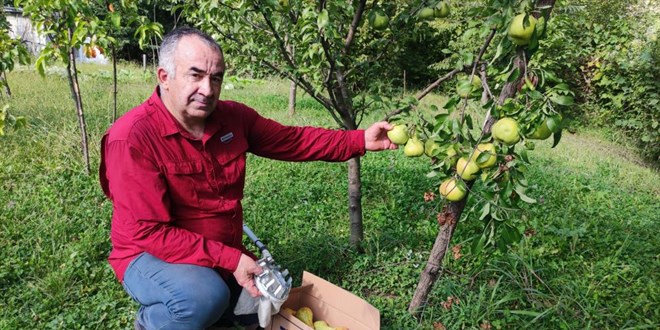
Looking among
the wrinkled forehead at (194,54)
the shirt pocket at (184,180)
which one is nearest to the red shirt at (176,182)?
the shirt pocket at (184,180)

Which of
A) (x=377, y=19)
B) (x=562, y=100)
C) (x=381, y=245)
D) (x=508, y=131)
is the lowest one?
(x=381, y=245)

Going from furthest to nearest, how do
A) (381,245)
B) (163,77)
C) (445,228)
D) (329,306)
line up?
(381,245), (329,306), (445,228), (163,77)

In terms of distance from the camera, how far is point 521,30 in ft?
4.56

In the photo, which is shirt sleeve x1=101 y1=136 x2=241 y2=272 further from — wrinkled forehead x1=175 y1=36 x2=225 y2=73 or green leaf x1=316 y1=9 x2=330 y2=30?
green leaf x1=316 y1=9 x2=330 y2=30

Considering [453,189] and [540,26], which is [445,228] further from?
[540,26]

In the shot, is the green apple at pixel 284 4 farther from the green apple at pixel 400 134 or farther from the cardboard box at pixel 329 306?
the cardboard box at pixel 329 306

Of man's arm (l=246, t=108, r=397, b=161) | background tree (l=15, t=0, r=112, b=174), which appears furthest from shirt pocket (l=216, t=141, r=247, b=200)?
background tree (l=15, t=0, r=112, b=174)

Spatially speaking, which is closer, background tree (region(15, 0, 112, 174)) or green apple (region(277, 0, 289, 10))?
green apple (region(277, 0, 289, 10))

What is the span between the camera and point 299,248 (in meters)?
2.80

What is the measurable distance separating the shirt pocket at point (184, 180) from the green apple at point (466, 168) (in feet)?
3.35

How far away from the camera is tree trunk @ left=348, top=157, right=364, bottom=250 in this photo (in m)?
2.58

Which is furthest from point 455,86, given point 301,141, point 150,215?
point 150,215

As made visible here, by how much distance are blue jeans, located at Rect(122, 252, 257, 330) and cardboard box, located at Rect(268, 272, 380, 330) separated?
0.91ft

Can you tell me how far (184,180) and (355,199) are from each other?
109 centimetres
